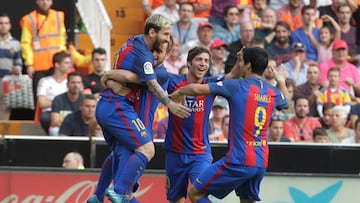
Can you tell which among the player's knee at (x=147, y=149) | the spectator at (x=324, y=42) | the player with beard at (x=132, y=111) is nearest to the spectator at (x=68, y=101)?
the spectator at (x=324, y=42)

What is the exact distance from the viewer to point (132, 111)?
12867 mm

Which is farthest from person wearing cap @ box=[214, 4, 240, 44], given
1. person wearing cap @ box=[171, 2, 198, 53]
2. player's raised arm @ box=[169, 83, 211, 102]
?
player's raised arm @ box=[169, 83, 211, 102]

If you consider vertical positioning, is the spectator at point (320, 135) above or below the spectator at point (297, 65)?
below

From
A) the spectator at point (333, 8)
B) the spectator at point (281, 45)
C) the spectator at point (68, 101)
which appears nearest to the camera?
the spectator at point (68, 101)

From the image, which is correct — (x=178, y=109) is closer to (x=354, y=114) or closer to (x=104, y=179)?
(x=104, y=179)

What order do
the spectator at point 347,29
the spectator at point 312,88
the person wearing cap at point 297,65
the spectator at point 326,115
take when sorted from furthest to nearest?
1. the spectator at point 347,29
2. the person wearing cap at point 297,65
3. the spectator at point 312,88
4. the spectator at point 326,115

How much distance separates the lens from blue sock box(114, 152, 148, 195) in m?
12.7

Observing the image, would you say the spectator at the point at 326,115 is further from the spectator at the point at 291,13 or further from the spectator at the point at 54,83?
the spectator at the point at 54,83

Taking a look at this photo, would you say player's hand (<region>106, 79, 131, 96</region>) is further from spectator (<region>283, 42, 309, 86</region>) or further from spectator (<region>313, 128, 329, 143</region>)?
spectator (<region>283, 42, 309, 86</region>)

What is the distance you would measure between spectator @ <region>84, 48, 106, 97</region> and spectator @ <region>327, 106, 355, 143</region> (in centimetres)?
327

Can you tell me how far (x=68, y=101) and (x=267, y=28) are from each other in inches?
152

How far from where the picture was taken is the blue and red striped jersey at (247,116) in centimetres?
1252

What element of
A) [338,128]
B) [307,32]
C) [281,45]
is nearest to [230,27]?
[281,45]

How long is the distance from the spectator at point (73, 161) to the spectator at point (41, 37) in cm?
366
